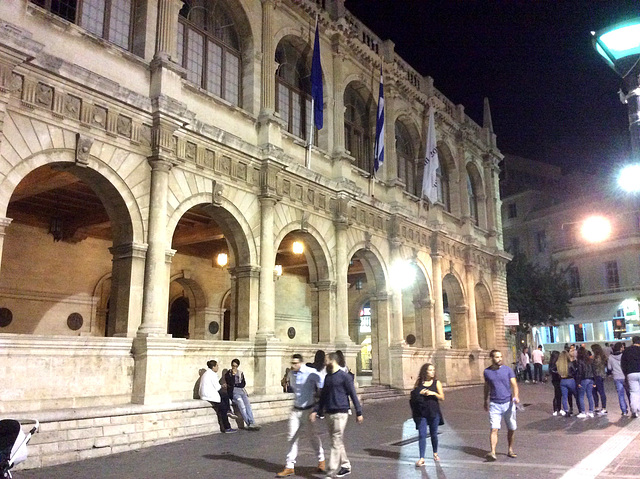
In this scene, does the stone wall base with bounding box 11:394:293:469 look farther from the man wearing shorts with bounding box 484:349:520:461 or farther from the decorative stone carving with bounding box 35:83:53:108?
the man wearing shorts with bounding box 484:349:520:461

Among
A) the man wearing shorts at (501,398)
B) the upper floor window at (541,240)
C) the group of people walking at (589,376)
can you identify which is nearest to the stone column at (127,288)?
the man wearing shorts at (501,398)

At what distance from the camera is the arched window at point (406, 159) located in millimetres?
23484

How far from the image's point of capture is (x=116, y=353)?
36.2 ft

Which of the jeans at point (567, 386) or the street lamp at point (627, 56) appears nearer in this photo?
the street lamp at point (627, 56)

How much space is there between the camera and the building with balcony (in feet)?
130

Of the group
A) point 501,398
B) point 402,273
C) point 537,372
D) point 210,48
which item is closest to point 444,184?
point 402,273

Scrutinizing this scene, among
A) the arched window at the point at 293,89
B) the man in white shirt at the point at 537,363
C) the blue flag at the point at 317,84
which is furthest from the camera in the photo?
the man in white shirt at the point at 537,363

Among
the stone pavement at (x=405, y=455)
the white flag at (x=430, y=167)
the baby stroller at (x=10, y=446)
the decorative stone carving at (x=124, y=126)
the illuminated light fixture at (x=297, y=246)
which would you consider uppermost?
the white flag at (x=430, y=167)

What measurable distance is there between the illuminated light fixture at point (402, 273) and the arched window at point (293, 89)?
548cm

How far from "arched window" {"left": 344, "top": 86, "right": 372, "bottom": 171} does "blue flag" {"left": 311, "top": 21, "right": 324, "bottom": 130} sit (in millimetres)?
3258

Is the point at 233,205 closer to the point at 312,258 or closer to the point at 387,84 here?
the point at 312,258

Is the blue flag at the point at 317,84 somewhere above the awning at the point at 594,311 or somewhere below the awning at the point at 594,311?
above

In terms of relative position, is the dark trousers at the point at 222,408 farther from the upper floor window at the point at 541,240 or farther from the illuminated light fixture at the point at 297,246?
the upper floor window at the point at 541,240

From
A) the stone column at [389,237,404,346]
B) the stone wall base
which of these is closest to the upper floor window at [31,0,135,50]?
the stone wall base
